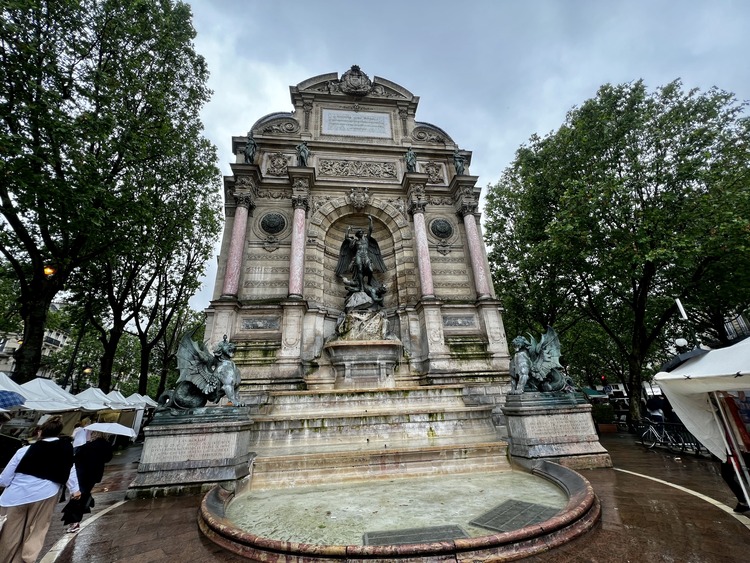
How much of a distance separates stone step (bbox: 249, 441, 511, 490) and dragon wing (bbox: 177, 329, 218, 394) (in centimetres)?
185

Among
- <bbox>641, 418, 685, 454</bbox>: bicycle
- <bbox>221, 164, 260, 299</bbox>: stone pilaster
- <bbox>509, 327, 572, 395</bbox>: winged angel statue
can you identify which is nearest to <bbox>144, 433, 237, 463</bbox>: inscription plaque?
<bbox>509, 327, 572, 395</bbox>: winged angel statue

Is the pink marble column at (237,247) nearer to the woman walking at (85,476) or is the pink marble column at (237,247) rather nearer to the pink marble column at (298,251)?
the pink marble column at (298,251)

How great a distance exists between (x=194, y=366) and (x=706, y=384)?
8.40 meters

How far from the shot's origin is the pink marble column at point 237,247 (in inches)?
474

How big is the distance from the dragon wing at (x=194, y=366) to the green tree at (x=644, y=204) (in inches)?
487

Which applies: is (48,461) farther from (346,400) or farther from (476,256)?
(476,256)

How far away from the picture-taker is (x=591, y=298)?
1493 cm

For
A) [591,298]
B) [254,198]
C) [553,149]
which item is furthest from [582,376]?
[254,198]

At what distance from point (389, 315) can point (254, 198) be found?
782 centimetres

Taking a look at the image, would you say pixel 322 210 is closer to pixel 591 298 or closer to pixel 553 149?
pixel 553 149

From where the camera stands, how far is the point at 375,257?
1481 centimetres

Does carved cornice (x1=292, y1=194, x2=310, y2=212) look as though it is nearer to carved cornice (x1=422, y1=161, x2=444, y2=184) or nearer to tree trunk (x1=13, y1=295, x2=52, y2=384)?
carved cornice (x1=422, y1=161, x2=444, y2=184)

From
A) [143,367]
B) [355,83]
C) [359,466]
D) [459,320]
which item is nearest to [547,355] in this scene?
[359,466]

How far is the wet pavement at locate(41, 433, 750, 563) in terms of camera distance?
3.31m
